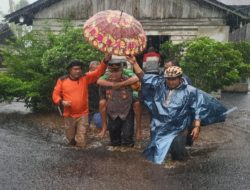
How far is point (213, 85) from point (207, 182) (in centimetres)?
564

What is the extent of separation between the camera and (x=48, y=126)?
9.24 meters

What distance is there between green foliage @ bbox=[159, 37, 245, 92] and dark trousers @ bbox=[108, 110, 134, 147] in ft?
13.2

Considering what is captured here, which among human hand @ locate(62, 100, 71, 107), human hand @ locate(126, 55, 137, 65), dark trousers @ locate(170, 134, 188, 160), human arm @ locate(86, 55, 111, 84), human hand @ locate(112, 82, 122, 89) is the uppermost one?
human hand @ locate(126, 55, 137, 65)

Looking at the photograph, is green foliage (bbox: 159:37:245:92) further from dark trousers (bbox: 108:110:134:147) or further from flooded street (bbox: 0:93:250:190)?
dark trousers (bbox: 108:110:134:147)

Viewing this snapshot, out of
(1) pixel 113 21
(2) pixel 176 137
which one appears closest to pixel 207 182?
(2) pixel 176 137

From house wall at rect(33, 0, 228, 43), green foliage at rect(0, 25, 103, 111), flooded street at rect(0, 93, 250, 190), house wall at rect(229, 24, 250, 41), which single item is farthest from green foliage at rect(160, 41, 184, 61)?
house wall at rect(229, 24, 250, 41)

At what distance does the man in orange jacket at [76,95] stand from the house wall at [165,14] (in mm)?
7294

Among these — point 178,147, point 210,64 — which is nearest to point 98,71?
point 178,147

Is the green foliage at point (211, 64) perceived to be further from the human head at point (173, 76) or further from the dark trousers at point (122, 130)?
the human head at point (173, 76)

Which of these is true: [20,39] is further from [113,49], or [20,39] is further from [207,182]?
[207,182]

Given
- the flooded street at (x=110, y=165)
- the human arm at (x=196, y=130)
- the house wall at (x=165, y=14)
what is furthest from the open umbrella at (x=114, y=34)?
the house wall at (x=165, y=14)

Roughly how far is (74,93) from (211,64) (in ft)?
15.8

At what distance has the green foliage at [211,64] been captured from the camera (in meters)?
10.4

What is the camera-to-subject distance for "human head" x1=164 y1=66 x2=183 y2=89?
20.3ft
